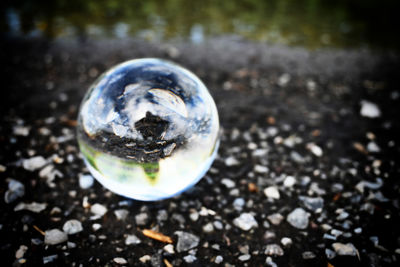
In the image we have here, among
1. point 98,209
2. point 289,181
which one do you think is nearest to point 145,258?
point 98,209

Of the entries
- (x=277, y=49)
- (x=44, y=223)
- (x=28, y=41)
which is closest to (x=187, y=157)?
(x=44, y=223)

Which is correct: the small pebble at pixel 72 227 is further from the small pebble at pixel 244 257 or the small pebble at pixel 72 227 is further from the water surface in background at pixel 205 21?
the water surface in background at pixel 205 21

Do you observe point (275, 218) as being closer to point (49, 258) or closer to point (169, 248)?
point (169, 248)

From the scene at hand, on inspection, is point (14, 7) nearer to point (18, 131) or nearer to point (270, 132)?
point (18, 131)

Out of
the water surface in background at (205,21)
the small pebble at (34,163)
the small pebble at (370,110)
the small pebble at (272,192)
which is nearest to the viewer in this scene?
the small pebble at (272,192)

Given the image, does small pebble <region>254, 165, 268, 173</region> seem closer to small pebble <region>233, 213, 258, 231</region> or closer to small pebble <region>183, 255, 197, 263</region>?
small pebble <region>233, 213, 258, 231</region>

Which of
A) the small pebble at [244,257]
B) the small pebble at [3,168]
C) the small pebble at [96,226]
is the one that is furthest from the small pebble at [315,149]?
the small pebble at [3,168]
